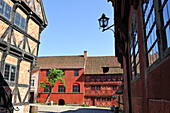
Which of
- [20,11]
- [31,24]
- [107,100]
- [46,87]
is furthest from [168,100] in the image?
[46,87]

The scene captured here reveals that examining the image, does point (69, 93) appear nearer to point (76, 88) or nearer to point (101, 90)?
point (76, 88)

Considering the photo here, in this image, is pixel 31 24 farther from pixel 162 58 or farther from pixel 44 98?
pixel 44 98

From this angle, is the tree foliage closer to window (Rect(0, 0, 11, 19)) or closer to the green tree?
the green tree

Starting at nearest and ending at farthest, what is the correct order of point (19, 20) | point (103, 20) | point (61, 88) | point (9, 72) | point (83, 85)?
point (103, 20)
point (9, 72)
point (19, 20)
point (83, 85)
point (61, 88)

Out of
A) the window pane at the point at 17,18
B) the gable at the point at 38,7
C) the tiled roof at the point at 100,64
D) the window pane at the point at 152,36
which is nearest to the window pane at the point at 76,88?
the tiled roof at the point at 100,64

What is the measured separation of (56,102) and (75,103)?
395cm

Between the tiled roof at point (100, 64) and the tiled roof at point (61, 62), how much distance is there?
1.73 m

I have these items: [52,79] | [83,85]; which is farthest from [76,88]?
[52,79]

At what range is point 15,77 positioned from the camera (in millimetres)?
11188

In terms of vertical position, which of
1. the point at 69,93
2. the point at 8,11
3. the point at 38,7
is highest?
the point at 38,7

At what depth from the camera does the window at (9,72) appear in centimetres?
1029

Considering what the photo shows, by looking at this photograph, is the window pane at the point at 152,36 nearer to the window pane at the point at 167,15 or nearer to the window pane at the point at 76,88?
the window pane at the point at 167,15

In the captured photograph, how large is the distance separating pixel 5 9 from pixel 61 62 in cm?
2597

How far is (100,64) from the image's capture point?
3525cm
